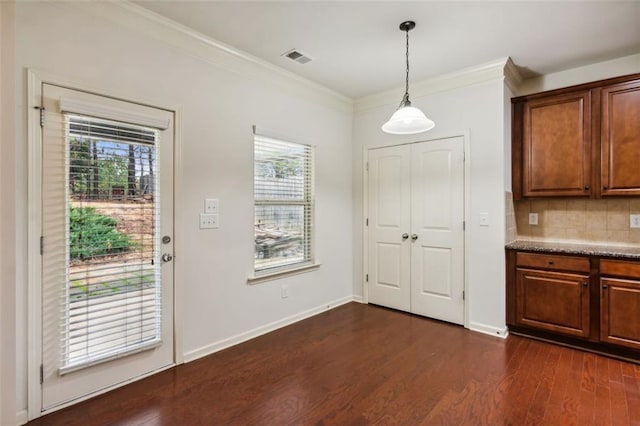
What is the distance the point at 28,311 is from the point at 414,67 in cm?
356

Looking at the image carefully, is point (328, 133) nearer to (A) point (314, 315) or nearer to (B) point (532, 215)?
(A) point (314, 315)

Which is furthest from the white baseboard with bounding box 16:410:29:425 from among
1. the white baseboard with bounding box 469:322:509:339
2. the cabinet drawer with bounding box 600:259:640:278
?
the cabinet drawer with bounding box 600:259:640:278

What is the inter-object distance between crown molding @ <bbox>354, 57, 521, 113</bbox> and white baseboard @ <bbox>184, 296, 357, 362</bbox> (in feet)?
8.31

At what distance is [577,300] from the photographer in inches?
113

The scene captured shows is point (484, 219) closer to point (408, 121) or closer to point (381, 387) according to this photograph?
point (408, 121)

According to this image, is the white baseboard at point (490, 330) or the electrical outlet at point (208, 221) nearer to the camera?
the electrical outlet at point (208, 221)

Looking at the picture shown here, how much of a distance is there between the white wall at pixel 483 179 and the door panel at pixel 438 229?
0.37ft

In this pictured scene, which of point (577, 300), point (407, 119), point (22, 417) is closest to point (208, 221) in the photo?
point (22, 417)

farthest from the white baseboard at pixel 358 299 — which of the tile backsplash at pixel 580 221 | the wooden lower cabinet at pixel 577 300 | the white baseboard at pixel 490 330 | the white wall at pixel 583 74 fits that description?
the white wall at pixel 583 74

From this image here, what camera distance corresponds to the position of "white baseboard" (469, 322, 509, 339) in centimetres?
318

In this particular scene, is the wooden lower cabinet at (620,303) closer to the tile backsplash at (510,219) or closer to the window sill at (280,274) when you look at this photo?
the tile backsplash at (510,219)

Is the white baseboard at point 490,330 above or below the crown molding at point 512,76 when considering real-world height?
below

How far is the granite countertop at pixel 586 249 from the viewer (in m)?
2.69

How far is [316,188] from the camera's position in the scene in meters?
3.80
